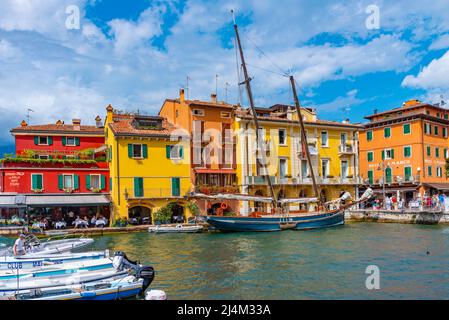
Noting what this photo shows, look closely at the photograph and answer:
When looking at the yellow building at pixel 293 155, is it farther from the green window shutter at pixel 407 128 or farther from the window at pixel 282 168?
the green window shutter at pixel 407 128

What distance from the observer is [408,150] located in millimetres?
50812

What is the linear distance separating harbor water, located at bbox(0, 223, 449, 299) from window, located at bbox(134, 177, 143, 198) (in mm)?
6809

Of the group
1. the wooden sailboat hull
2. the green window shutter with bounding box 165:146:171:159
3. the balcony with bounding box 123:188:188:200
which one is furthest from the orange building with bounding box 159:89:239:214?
the wooden sailboat hull

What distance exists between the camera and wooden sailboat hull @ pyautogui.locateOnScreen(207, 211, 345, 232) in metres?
35.8

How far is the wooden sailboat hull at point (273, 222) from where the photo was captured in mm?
35781

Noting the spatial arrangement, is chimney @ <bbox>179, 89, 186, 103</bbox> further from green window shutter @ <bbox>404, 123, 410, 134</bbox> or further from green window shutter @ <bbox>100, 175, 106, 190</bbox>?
green window shutter @ <bbox>404, 123, 410, 134</bbox>

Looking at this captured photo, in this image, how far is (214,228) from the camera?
36344 millimetres

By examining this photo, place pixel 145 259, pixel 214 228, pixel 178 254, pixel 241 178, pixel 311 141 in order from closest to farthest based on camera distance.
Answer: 1. pixel 145 259
2. pixel 178 254
3. pixel 214 228
4. pixel 241 178
5. pixel 311 141

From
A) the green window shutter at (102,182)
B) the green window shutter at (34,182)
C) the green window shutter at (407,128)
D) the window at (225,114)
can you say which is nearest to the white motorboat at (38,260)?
the green window shutter at (34,182)

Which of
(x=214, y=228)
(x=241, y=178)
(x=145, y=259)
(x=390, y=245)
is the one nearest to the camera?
(x=145, y=259)
